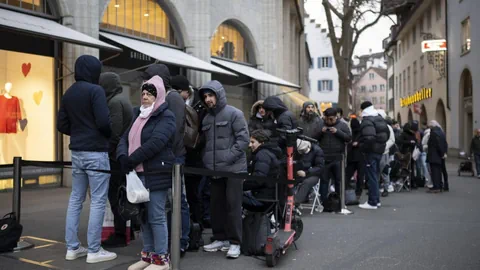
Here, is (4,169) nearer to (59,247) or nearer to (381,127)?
(59,247)

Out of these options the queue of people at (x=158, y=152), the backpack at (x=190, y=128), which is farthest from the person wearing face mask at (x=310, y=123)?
the backpack at (x=190, y=128)

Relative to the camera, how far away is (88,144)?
17.9 ft

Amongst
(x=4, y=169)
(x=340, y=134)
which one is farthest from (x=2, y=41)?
(x=340, y=134)

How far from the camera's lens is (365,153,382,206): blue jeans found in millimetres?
9914

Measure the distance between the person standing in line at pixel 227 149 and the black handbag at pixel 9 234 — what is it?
89.2 inches

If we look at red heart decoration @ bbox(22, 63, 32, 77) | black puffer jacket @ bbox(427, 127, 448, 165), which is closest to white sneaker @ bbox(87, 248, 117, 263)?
red heart decoration @ bbox(22, 63, 32, 77)

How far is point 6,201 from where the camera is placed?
31.7ft

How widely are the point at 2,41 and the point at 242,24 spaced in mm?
10710

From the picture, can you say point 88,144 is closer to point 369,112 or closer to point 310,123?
point 310,123

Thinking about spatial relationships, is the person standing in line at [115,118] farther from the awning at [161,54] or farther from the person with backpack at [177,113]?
the awning at [161,54]

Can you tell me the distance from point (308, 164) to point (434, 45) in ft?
83.9

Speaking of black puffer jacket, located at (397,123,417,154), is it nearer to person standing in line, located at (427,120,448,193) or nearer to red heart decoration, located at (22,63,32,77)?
person standing in line, located at (427,120,448,193)

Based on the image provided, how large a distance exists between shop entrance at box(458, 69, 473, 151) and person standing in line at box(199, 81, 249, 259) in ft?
80.5

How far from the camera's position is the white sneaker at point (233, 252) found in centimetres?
586
